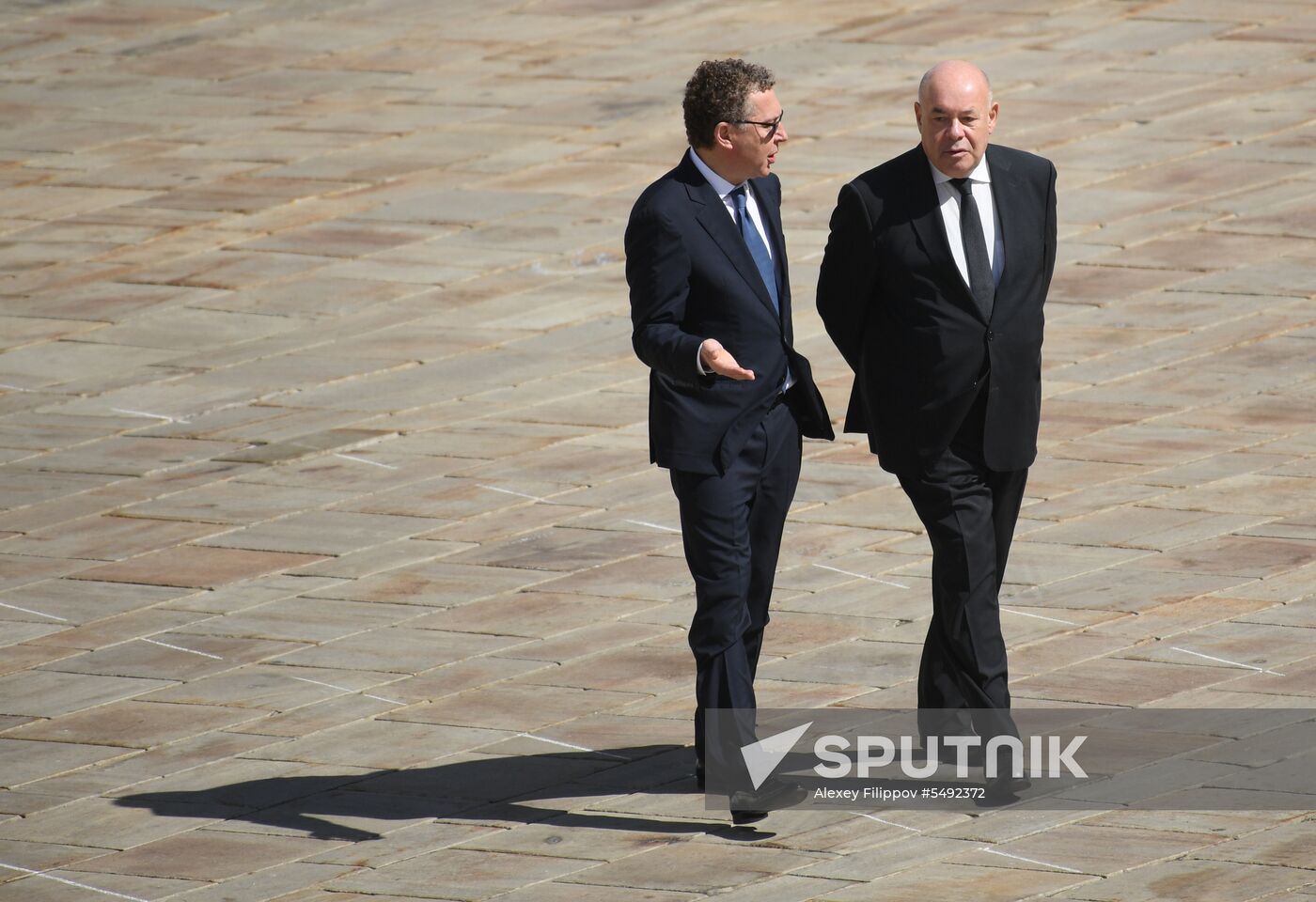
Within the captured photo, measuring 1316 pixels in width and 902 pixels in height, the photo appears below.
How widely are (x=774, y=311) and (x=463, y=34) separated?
33.3ft

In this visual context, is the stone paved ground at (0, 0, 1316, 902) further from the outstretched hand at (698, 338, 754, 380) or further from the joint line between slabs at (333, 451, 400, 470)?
the outstretched hand at (698, 338, 754, 380)

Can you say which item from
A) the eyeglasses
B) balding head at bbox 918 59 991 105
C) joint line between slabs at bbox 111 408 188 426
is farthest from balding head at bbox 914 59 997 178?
joint line between slabs at bbox 111 408 188 426

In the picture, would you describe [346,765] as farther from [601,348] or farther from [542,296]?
[542,296]

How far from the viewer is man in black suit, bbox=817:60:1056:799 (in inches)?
219

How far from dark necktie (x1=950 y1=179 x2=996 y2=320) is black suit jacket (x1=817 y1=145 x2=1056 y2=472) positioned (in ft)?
0.09

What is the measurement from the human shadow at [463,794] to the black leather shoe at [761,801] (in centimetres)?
5

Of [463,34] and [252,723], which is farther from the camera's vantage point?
[463,34]

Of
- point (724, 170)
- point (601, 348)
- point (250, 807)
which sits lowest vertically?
point (250, 807)

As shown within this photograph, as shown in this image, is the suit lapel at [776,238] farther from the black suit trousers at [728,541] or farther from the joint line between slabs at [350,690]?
the joint line between slabs at [350,690]

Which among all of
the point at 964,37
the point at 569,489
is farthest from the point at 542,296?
the point at 964,37

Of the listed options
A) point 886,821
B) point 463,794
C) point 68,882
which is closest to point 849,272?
point 886,821

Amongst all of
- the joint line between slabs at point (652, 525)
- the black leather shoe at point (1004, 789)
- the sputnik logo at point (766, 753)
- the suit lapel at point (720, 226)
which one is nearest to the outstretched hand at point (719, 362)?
the suit lapel at point (720, 226)

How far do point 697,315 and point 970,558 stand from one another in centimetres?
92

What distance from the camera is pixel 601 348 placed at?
406 inches
